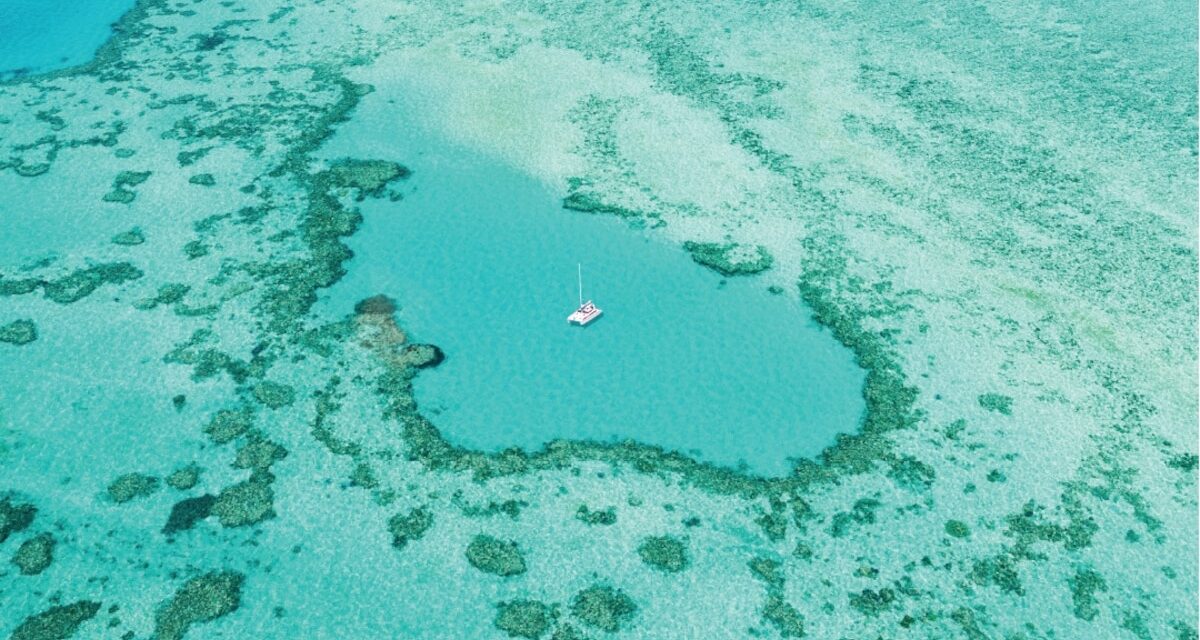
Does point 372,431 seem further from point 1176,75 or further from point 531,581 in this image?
point 1176,75

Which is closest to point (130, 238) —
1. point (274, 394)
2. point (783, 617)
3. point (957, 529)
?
point (274, 394)

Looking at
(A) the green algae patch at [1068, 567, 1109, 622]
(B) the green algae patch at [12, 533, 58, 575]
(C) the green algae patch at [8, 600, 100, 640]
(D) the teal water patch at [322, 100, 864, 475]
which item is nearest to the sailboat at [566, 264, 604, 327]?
(D) the teal water patch at [322, 100, 864, 475]

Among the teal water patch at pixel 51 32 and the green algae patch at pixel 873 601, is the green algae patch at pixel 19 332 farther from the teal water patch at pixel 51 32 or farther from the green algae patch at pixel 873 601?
the green algae patch at pixel 873 601

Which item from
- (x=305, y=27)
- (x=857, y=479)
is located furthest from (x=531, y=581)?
(x=305, y=27)

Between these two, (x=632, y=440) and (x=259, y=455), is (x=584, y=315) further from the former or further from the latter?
(x=259, y=455)

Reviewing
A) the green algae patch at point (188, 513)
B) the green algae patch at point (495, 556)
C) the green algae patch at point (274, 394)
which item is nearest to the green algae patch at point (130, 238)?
the green algae patch at point (274, 394)

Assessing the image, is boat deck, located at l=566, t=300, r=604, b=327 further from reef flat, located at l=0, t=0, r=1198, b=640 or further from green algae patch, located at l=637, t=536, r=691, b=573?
green algae patch, located at l=637, t=536, r=691, b=573
